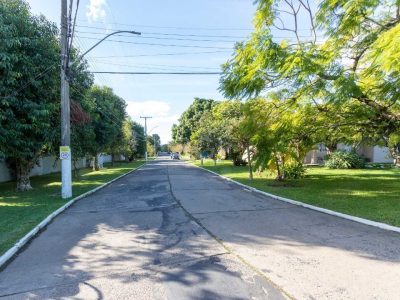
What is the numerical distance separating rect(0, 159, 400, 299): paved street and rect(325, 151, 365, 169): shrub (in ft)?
66.8

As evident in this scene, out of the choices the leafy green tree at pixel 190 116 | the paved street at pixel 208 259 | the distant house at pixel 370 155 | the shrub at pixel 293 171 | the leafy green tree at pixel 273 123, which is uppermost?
the leafy green tree at pixel 190 116

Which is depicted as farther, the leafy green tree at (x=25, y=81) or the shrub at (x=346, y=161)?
the shrub at (x=346, y=161)

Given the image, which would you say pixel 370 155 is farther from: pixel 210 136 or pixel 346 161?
pixel 210 136

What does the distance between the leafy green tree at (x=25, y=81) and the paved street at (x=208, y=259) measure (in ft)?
19.6

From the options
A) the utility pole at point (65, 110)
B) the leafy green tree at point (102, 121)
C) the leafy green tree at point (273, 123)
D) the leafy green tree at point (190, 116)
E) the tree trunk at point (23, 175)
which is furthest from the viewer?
the leafy green tree at point (190, 116)

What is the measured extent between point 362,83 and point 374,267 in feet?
23.1

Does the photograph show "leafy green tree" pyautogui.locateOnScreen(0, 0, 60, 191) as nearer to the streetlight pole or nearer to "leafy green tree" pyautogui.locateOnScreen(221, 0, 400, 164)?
the streetlight pole

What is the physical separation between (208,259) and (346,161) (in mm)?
25300

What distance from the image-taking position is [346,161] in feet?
92.1

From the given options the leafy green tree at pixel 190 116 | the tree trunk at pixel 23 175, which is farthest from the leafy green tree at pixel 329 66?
the leafy green tree at pixel 190 116

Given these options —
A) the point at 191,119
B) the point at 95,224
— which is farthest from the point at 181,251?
the point at 191,119

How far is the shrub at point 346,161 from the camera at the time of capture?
28.0 m

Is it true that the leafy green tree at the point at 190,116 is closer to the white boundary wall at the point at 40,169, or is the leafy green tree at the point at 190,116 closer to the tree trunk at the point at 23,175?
the white boundary wall at the point at 40,169

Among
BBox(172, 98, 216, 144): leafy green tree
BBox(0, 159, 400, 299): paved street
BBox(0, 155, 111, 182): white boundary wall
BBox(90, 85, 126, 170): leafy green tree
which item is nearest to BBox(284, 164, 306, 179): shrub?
BBox(0, 159, 400, 299): paved street
